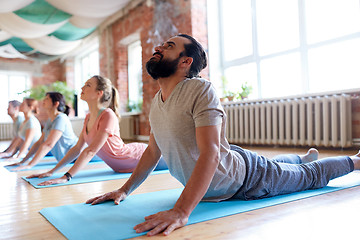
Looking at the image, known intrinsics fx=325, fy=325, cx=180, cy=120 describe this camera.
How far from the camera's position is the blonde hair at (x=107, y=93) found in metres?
2.44

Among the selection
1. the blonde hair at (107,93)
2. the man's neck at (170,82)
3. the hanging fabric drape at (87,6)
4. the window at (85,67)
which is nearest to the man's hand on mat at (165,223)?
the man's neck at (170,82)

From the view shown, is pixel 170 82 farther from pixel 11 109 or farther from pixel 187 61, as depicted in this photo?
pixel 11 109

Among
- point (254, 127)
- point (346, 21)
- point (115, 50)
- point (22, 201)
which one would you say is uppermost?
point (115, 50)

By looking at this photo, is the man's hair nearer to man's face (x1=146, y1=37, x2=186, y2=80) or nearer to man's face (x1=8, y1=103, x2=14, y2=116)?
man's face (x1=146, y1=37, x2=186, y2=80)

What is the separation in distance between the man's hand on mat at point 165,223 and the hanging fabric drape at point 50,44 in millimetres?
7366

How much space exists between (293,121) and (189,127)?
3257 mm

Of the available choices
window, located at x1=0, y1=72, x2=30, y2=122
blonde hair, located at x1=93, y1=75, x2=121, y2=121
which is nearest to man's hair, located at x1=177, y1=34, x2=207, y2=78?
blonde hair, located at x1=93, y1=75, x2=121, y2=121

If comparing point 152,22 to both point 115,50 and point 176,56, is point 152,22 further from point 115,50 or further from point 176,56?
point 176,56

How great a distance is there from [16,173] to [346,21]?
402 centimetres

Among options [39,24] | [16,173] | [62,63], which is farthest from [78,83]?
[16,173]

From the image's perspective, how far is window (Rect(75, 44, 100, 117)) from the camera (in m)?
9.81

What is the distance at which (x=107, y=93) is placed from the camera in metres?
2.48

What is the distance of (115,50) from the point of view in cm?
779

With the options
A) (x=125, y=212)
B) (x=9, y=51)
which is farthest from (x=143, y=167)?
(x=9, y=51)
